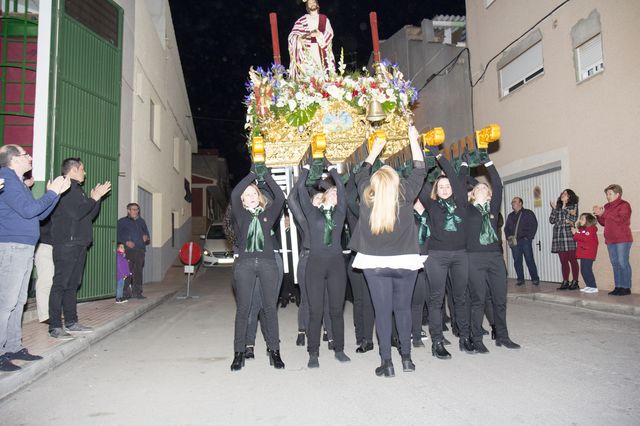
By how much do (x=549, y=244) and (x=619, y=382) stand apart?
8203mm

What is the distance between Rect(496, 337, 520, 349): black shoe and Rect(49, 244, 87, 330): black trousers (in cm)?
525

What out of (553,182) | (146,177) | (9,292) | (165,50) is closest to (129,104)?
(146,177)

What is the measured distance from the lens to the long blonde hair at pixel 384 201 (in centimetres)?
459

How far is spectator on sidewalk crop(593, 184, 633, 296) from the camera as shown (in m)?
8.87

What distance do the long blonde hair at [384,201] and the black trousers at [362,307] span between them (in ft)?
3.88

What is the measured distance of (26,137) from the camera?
10.4 metres

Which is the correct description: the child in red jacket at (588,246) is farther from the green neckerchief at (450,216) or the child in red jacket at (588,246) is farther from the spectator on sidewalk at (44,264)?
the spectator on sidewalk at (44,264)

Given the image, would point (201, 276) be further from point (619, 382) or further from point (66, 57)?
point (619, 382)

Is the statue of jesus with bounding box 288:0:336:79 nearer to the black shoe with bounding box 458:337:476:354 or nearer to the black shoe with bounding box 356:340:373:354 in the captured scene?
the black shoe with bounding box 356:340:373:354

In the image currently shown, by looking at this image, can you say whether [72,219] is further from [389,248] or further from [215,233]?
[215,233]

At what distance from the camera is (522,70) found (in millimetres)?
12773

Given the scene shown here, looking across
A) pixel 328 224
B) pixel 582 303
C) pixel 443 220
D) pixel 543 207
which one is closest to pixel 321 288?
pixel 328 224

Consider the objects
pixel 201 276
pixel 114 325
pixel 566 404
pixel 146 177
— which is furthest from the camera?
pixel 201 276

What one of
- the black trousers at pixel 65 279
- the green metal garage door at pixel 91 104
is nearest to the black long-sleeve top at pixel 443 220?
the black trousers at pixel 65 279
